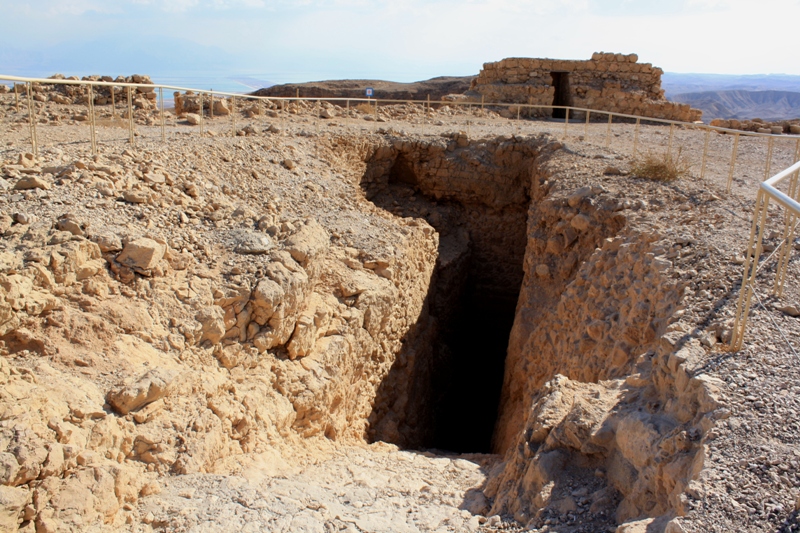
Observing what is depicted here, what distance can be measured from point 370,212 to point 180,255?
156 inches

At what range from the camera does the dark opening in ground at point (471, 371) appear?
34.4 feet

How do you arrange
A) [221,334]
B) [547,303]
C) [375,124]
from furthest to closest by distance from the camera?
[375,124] < [547,303] < [221,334]

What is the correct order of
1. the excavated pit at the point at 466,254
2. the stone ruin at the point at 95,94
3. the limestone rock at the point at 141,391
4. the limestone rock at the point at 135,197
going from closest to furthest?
the limestone rock at the point at 141,391
the limestone rock at the point at 135,197
the excavated pit at the point at 466,254
the stone ruin at the point at 95,94

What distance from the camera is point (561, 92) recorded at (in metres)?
17.9

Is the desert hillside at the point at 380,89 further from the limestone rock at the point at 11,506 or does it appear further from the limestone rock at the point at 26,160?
the limestone rock at the point at 11,506

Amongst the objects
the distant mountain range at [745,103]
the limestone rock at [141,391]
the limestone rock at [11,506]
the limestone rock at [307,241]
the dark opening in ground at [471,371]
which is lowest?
the dark opening in ground at [471,371]

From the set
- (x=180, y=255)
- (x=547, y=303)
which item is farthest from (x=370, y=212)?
(x=180, y=255)

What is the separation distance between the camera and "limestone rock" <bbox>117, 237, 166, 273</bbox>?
554cm

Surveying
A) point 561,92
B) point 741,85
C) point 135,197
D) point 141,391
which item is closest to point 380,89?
point 561,92

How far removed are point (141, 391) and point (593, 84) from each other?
51.5ft

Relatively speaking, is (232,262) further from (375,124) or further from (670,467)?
(375,124)

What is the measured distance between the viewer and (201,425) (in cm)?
485

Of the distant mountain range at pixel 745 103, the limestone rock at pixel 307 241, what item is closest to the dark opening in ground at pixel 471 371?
the limestone rock at pixel 307 241

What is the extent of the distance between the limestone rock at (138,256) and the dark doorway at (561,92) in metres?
14.3
